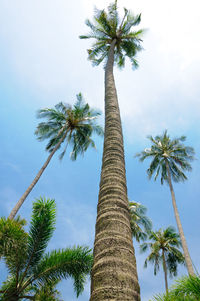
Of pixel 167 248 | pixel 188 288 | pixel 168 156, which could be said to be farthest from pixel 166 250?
pixel 188 288

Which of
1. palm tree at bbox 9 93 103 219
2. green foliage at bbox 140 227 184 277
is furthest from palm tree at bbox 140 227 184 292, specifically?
palm tree at bbox 9 93 103 219

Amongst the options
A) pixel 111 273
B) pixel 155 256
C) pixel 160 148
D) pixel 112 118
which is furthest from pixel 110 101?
pixel 155 256

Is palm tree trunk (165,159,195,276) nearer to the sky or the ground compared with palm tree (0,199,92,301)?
nearer to the sky

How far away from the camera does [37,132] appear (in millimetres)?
18453

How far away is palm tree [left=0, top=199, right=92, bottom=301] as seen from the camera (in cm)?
768

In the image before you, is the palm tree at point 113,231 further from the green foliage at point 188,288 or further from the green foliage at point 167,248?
the green foliage at point 167,248

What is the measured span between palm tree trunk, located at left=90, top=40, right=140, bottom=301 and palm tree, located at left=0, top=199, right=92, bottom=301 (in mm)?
5684

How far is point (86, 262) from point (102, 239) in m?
6.70

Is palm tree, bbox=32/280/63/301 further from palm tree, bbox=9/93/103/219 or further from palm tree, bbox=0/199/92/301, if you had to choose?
palm tree, bbox=9/93/103/219

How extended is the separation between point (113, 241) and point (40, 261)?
24.1ft

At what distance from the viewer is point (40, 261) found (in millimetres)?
8266

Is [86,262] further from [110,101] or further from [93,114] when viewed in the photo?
[93,114]

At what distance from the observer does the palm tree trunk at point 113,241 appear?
5.98 feet

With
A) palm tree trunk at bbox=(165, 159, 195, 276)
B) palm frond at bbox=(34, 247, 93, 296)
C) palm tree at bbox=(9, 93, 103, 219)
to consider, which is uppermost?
palm tree at bbox=(9, 93, 103, 219)
